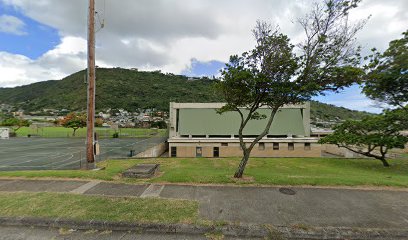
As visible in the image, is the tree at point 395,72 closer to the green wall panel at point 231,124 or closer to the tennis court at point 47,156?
the green wall panel at point 231,124

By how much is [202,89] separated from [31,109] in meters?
84.4

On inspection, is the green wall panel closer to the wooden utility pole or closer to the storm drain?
the wooden utility pole

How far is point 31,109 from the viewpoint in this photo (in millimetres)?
90688

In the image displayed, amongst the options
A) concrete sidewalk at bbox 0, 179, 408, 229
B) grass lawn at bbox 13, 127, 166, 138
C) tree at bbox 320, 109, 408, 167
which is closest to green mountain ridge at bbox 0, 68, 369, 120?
grass lawn at bbox 13, 127, 166, 138

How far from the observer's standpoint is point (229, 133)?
2427 centimetres

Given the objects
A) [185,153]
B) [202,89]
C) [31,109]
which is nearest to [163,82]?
[202,89]

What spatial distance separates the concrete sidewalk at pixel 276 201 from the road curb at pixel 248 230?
167 millimetres

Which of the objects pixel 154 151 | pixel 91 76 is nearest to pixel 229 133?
pixel 154 151

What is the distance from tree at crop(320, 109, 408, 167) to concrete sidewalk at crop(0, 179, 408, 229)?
9516 millimetres

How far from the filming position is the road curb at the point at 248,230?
11.1 feet

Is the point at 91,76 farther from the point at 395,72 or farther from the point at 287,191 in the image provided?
the point at 395,72

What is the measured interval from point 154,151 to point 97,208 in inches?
729

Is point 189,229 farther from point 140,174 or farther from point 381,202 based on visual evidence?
point 381,202

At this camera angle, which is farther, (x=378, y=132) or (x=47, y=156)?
(x=47, y=156)
